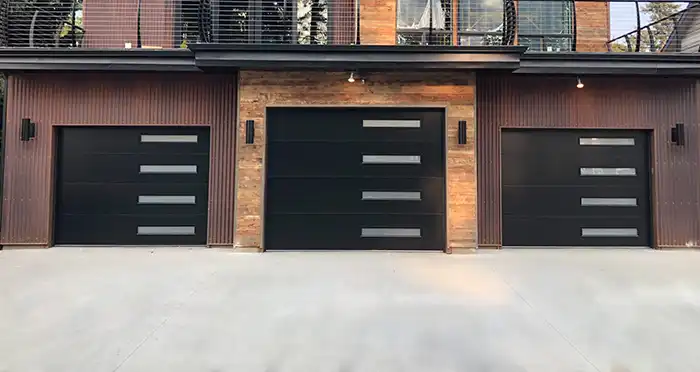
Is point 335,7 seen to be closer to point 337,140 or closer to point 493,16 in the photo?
point 337,140

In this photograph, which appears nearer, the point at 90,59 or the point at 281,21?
the point at 90,59

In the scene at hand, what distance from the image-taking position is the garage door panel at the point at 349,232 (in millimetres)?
6578

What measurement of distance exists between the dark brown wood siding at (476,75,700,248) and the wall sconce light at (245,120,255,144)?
4149 millimetres

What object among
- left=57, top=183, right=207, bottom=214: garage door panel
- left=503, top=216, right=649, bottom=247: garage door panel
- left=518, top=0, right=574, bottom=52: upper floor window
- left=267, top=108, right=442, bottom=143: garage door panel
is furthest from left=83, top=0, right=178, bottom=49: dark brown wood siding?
left=503, top=216, right=649, bottom=247: garage door panel

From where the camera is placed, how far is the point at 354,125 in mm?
6680

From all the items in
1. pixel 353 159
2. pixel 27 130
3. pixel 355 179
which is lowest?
pixel 355 179

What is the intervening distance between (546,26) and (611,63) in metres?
1.62

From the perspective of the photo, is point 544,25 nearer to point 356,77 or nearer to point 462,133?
point 462,133

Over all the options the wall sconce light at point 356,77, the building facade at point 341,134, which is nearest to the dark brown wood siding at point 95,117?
the building facade at point 341,134

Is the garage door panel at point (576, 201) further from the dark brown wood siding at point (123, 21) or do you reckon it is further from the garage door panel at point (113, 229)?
the dark brown wood siding at point (123, 21)

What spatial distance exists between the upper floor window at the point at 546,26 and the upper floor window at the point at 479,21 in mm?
499

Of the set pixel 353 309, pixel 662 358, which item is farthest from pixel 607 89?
pixel 353 309

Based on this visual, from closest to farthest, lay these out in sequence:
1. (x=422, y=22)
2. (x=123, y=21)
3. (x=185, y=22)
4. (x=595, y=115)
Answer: (x=595, y=115) → (x=422, y=22) → (x=185, y=22) → (x=123, y=21)

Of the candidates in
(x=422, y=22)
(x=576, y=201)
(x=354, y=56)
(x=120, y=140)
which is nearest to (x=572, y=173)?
(x=576, y=201)
